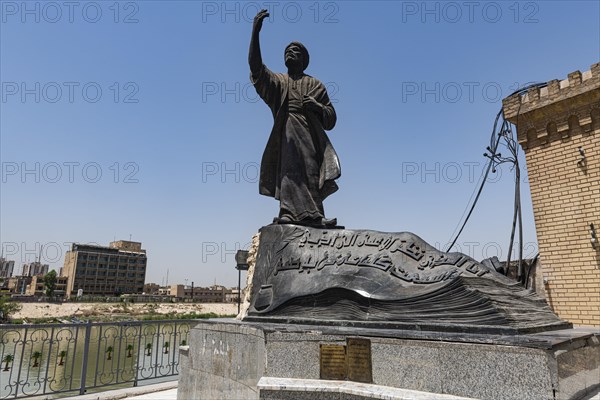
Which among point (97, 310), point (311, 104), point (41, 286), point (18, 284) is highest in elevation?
point (311, 104)

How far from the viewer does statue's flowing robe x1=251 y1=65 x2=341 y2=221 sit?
4.88 meters

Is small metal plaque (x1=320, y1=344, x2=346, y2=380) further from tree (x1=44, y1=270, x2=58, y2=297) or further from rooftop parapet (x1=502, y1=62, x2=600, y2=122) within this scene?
tree (x1=44, y1=270, x2=58, y2=297)

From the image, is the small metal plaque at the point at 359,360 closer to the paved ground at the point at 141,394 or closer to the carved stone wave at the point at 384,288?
the carved stone wave at the point at 384,288

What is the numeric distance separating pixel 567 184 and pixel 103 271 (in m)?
74.5

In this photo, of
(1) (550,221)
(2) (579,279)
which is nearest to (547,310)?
(2) (579,279)

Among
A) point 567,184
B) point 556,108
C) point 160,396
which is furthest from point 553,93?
point 160,396

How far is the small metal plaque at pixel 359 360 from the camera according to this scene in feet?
9.14

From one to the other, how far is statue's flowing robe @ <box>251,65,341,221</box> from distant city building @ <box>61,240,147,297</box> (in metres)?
Answer: 71.7

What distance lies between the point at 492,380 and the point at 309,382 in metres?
1.23

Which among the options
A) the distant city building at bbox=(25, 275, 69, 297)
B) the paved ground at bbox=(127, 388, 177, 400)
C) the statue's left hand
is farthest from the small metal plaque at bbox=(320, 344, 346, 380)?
the distant city building at bbox=(25, 275, 69, 297)

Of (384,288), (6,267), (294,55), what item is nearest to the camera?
(384,288)

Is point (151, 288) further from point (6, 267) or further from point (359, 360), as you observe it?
point (359, 360)

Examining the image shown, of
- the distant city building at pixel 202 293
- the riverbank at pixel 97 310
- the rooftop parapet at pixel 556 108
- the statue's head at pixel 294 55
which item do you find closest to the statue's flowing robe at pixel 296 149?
the statue's head at pixel 294 55

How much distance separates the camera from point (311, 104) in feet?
16.4
